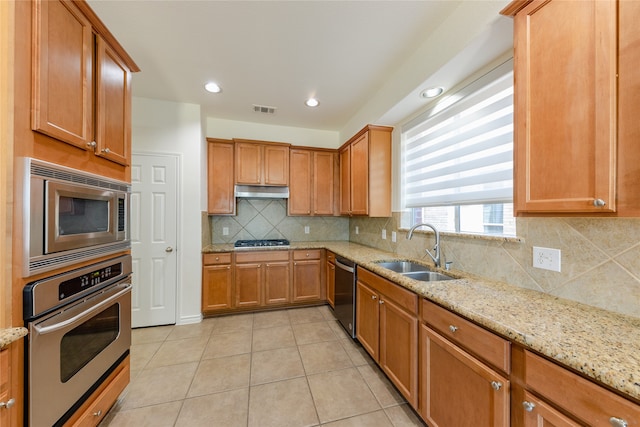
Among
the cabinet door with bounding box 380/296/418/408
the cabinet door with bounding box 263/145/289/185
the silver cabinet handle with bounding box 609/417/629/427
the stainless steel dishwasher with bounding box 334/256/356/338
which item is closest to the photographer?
the silver cabinet handle with bounding box 609/417/629/427

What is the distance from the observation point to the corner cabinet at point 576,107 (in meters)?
0.86

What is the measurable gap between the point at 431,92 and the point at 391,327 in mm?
2017

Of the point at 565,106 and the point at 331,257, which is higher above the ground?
the point at 565,106

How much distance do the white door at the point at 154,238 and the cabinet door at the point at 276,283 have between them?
113 cm

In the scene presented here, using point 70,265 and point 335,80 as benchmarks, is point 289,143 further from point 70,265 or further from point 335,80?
point 70,265

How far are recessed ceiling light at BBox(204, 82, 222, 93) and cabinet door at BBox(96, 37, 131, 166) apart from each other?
38.6 inches

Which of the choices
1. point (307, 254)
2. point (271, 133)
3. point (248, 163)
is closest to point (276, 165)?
point (248, 163)

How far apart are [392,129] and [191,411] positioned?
326 cm

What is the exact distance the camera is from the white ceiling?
5.36 feet

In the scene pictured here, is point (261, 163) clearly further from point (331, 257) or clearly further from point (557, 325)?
point (557, 325)

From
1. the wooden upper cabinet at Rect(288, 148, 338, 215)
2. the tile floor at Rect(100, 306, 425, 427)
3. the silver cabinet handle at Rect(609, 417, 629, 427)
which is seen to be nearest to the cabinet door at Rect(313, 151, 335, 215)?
the wooden upper cabinet at Rect(288, 148, 338, 215)

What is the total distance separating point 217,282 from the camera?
10.2ft

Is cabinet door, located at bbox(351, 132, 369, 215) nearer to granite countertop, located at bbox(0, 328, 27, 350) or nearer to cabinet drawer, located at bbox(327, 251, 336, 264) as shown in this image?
cabinet drawer, located at bbox(327, 251, 336, 264)

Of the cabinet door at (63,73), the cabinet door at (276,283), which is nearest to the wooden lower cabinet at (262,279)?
the cabinet door at (276,283)
